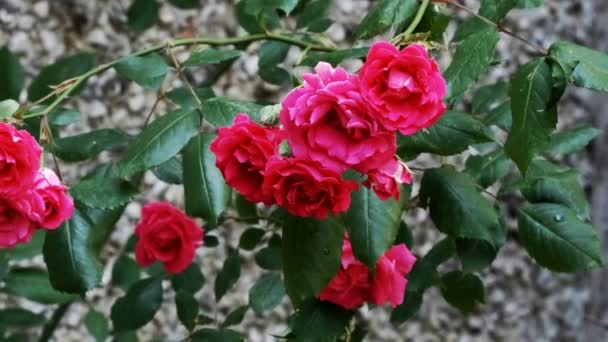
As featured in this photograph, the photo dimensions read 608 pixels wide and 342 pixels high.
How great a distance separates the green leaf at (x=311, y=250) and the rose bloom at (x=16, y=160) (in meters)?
0.20

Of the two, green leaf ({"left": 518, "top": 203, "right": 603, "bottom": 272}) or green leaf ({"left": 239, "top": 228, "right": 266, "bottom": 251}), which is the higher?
green leaf ({"left": 518, "top": 203, "right": 603, "bottom": 272})

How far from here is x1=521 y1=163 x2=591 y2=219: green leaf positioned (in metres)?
0.91

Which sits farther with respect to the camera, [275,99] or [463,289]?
[275,99]

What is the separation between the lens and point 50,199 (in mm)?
708

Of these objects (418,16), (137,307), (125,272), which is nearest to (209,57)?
(418,16)

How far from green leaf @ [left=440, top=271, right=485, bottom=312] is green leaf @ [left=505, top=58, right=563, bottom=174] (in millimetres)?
387

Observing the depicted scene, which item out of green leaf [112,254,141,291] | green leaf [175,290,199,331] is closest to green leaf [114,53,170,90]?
green leaf [175,290,199,331]

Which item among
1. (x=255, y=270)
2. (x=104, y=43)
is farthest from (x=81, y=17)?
(x=255, y=270)

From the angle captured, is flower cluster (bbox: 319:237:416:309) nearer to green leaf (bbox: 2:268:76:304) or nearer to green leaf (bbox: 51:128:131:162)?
green leaf (bbox: 51:128:131:162)

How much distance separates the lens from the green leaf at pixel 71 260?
820 mm

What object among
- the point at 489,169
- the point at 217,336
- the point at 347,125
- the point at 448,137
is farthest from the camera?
the point at 217,336

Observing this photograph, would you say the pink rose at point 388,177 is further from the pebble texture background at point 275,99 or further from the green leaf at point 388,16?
the pebble texture background at point 275,99

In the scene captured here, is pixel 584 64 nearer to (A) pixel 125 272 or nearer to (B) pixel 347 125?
(B) pixel 347 125

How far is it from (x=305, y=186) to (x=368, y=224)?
138mm
